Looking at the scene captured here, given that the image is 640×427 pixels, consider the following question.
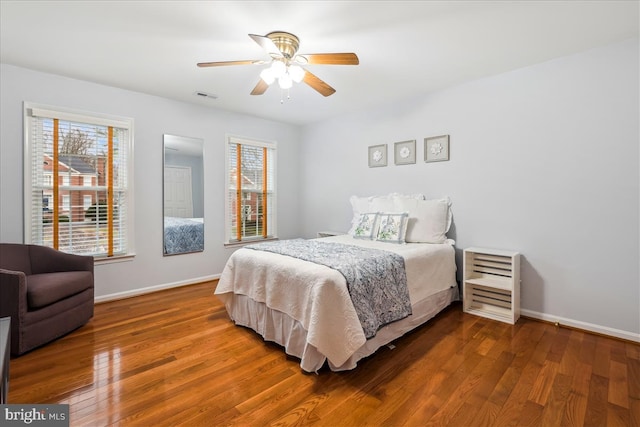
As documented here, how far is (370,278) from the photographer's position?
2.35m

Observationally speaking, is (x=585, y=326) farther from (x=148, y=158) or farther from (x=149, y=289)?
(x=148, y=158)

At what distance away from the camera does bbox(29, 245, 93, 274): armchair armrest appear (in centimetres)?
294

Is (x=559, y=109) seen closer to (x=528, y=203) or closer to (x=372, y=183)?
(x=528, y=203)

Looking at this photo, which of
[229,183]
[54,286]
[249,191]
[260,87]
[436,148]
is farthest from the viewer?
[249,191]

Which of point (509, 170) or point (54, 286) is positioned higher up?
point (509, 170)

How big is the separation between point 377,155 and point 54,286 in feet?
12.2

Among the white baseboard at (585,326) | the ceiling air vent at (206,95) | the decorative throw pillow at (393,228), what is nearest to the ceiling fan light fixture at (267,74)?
the ceiling air vent at (206,95)

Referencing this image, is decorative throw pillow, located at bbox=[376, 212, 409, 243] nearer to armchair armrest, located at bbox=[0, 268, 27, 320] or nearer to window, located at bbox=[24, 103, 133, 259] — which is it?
window, located at bbox=[24, 103, 133, 259]

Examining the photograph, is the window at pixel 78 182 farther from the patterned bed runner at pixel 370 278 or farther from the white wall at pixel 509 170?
the patterned bed runner at pixel 370 278

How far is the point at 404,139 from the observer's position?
13.2ft

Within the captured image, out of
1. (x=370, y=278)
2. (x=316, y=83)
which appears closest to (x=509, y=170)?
(x=370, y=278)

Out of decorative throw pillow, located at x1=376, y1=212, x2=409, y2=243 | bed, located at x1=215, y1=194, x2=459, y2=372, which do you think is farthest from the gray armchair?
decorative throw pillow, located at x1=376, y1=212, x2=409, y2=243

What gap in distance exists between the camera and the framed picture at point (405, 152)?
3924mm

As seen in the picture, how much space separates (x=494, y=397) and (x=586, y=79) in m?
2.76
